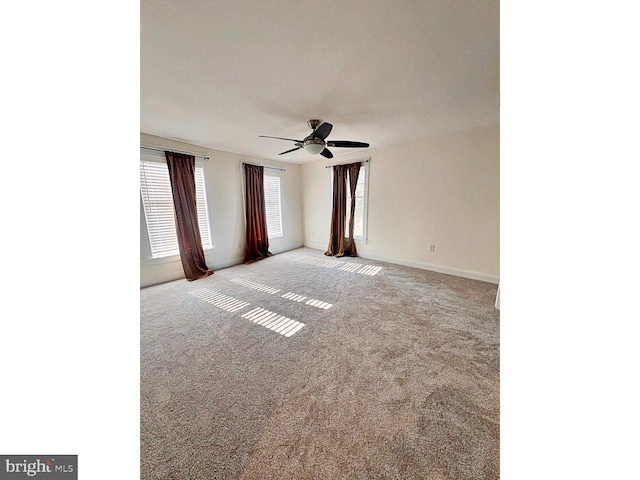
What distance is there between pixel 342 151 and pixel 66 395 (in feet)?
15.1

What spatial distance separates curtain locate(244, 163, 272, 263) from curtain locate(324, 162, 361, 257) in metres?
1.45

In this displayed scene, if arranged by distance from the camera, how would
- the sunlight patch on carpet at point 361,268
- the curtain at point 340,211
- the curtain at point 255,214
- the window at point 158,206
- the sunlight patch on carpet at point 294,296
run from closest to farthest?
the sunlight patch on carpet at point 294,296 → the window at point 158,206 → the sunlight patch on carpet at point 361,268 → the curtain at point 255,214 → the curtain at point 340,211

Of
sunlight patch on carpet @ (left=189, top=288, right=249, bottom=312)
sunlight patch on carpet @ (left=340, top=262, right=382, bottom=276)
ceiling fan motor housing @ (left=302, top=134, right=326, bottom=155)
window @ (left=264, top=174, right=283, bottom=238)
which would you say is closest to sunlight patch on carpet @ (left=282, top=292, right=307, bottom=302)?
sunlight patch on carpet @ (left=189, top=288, right=249, bottom=312)

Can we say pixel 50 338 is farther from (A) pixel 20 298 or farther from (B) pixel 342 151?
Answer: (B) pixel 342 151

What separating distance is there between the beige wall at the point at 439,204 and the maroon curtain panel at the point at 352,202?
0.58 ft

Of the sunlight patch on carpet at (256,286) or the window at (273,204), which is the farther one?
the window at (273,204)

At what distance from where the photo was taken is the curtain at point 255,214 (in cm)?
449

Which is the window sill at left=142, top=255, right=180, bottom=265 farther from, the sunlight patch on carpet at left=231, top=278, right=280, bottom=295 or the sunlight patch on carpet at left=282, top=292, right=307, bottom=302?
the sunlight patch on carpet at left=282, top=292, right=307, bottom=302

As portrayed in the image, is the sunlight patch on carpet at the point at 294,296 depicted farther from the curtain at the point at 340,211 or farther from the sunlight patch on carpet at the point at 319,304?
the curtain at the point at 340,211

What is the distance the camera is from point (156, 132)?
3107 mm

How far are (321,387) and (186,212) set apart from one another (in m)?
3.30

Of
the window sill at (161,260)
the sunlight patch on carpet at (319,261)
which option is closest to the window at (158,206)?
the window sill at (161,260)

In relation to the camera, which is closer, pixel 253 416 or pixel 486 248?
pixel 253 416
